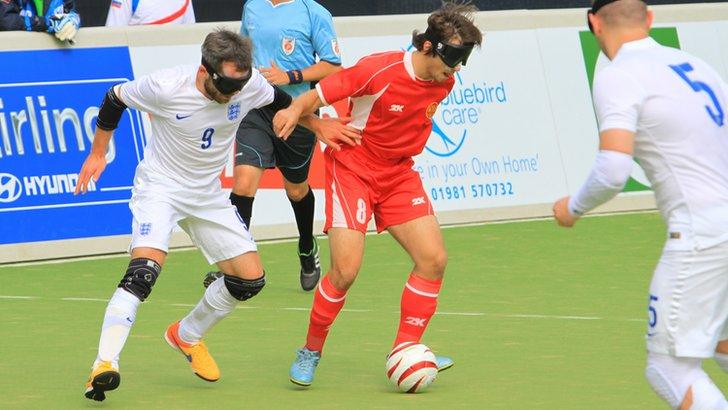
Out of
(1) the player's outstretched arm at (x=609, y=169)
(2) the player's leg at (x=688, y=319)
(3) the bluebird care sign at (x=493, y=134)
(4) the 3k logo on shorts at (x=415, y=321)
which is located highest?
(1) the player's outstretched arm at (x=609, y=169)

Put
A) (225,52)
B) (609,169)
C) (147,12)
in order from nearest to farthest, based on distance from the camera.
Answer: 1. (609,169)
2. (225,52)
3. (147,12)

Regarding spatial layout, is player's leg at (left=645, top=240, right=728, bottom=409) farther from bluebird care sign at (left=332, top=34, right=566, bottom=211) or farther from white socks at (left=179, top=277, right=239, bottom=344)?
bluebird care sign at (left=332, top=34, right=566, bottom=211)

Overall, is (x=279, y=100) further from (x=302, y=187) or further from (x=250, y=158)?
(x=302, y=187)

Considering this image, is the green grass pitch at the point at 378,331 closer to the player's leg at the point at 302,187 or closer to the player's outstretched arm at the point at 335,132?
the player's leg at the point at 302,187

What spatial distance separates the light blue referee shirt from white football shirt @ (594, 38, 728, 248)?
538 centimetres

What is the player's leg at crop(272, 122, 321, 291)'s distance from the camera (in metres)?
11.2

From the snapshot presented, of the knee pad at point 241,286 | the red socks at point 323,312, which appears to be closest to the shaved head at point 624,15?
the red socks at point 323,312

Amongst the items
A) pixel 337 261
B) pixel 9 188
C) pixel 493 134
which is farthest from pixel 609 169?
pixel 493 134

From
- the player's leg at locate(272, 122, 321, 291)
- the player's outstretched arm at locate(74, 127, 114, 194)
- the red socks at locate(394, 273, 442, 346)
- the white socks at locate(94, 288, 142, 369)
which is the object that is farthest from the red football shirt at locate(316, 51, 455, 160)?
the player's leg at locate(272, 122, 321, 291)

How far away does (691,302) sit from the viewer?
5945 millimetres

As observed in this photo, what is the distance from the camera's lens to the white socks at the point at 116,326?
24.3 ft

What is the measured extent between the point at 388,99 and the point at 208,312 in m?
1.43

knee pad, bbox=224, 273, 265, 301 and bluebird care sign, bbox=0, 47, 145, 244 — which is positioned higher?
knee pad, bbox=224, 273, 265, 301

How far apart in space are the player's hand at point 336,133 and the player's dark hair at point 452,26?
1.87ft
